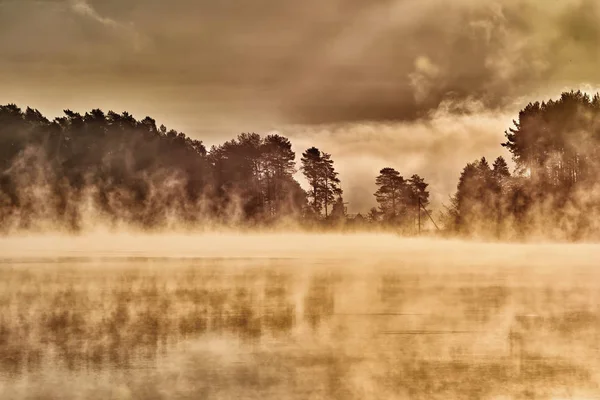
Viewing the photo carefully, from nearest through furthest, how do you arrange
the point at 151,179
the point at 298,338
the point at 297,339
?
the point at 297,339
the point at 298,338
the point at 151,179

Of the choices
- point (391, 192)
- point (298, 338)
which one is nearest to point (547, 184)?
point (391, 192)

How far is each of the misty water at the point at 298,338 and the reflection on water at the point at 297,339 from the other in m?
0.04

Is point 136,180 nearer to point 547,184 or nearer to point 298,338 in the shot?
point 547,184

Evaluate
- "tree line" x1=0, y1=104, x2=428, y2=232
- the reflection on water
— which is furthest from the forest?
the reflection on water

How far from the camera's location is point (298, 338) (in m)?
18.8

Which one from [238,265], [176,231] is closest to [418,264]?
[238,265]

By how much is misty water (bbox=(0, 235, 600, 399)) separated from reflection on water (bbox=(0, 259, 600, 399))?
0.15 ft

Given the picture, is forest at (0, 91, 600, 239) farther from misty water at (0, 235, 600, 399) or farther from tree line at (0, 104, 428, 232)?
misty water at (0, 235, 600, 399)

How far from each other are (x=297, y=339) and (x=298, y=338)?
14 centimetres

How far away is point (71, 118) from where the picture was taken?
114 meters

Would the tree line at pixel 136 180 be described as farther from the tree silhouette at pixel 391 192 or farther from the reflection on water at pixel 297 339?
the reflection on water at pixel 297 339

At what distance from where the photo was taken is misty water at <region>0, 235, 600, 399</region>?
1390cm

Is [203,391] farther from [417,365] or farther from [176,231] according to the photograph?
[176,231]

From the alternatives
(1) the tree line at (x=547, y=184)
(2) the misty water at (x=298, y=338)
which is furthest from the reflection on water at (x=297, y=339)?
(1) the tree line at (x=547, y=184)
